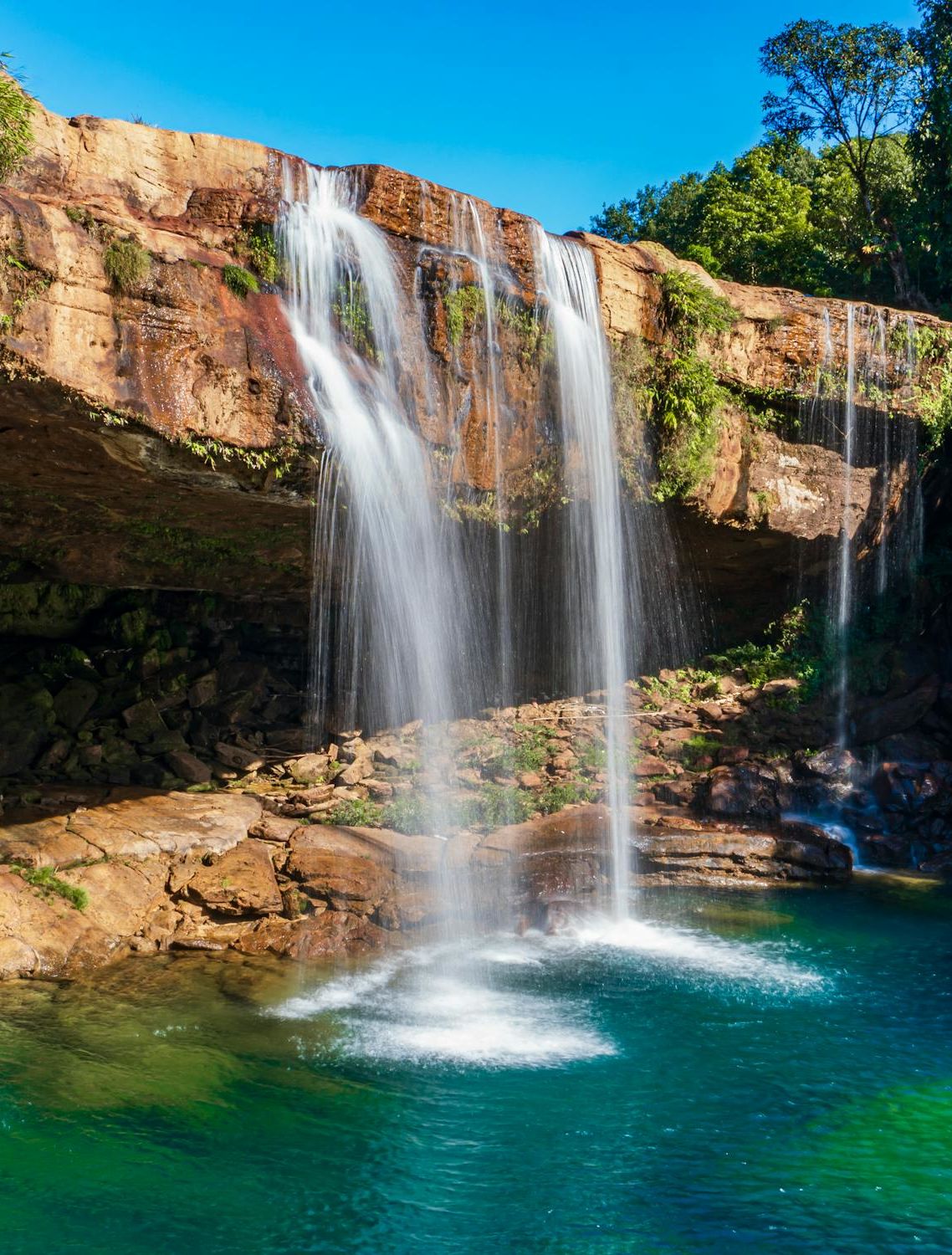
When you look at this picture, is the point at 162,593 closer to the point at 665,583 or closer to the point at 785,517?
the point at 665,583

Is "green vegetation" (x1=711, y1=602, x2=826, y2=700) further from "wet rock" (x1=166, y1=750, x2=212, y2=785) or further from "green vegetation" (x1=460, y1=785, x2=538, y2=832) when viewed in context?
"wet rock" (x1=166, y1=750, x2=212, y2=785)

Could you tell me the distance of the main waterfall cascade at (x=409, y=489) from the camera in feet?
35.7

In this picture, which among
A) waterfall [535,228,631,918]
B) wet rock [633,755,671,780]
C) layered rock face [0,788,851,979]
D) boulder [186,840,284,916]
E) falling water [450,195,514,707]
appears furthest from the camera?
wet rock [633,755,671,780]

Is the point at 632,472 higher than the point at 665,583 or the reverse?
higher

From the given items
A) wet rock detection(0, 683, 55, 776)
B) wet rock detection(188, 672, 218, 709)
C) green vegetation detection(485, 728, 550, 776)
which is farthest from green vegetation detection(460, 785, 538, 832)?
wet rock detection(0, 683, 55, 776)

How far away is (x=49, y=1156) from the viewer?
607 centimetres

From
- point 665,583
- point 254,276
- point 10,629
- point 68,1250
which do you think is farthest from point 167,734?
point 68,1250

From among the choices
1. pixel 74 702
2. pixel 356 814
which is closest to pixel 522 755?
pixel 356 814

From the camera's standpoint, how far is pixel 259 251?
1062 cm

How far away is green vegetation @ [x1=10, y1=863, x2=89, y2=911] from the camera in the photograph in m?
9.89

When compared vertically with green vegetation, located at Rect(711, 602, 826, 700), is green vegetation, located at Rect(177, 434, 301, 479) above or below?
above

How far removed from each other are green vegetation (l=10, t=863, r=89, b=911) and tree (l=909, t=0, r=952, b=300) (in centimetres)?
1882

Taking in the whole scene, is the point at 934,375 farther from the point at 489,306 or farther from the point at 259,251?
the point at 259,251

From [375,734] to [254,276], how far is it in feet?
24.2
